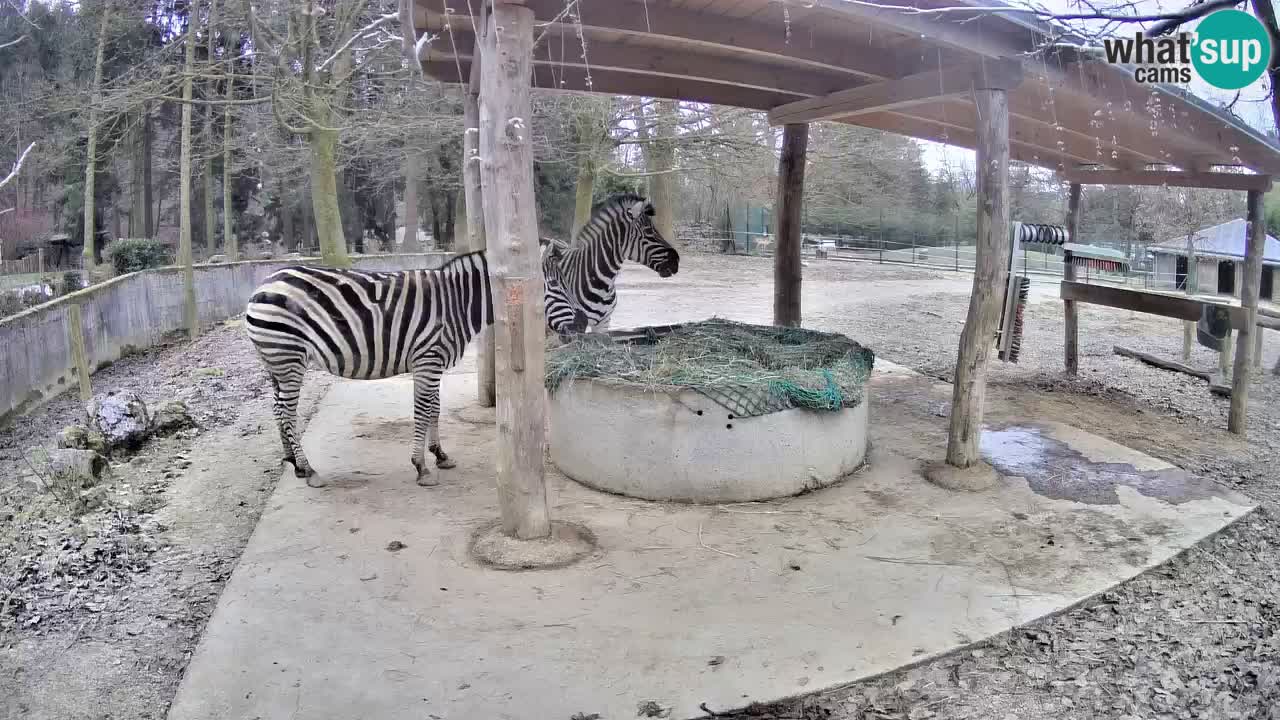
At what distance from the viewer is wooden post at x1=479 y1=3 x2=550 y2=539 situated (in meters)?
4.18

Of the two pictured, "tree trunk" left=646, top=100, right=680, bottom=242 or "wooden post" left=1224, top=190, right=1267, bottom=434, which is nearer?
"wooden post" left=1224, top=190, right=1267, bottom=434

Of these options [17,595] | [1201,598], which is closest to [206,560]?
[17,595]

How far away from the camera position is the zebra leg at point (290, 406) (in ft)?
18.3

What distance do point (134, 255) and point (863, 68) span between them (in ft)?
53.7

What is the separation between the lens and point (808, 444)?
17.9 ft

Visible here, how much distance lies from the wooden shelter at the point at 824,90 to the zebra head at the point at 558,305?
1.33 meters

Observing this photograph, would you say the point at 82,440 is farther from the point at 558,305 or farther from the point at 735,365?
the point at 735,365

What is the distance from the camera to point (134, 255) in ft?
56.1

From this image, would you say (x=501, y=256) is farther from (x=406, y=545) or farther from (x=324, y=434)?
(x=324, y=434)

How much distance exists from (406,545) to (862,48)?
4794 millimetres

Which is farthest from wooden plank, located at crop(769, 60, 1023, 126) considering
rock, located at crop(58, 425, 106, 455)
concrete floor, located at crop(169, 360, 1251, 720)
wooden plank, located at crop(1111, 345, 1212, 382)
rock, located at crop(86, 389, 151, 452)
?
rock, located at crop(58, 425, 106, 455)

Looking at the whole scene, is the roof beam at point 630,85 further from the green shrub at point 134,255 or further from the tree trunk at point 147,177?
the tree trunk at point 147,177

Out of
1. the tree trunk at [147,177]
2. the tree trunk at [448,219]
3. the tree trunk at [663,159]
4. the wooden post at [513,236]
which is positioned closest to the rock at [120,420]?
the wooden post at [513,236]

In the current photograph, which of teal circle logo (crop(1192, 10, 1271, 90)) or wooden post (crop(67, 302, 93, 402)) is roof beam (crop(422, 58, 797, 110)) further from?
wooden post (crop(67, 302, 93, 402))
